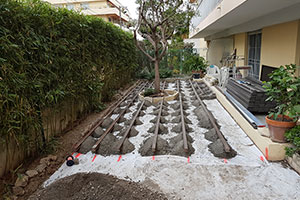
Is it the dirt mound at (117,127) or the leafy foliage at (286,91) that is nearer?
the leafy foliage at (286,91)

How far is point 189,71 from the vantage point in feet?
42.3

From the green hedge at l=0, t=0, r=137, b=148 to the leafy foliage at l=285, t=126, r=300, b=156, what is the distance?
358cm

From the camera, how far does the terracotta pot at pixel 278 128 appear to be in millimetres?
2975

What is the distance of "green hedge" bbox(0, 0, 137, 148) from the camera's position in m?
2.45

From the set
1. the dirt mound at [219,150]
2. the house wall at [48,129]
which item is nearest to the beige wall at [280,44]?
the dirt mound at [219,150]

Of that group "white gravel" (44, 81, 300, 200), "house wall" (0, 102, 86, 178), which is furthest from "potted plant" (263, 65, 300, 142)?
"house wall" (0, 102, 86, 178)

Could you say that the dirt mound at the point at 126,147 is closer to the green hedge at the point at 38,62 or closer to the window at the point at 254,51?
the green hedge at the point at 38,62

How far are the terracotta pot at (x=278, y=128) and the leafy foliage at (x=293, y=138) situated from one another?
0.21 feet

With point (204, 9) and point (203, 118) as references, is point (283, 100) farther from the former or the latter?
point (204, 9)

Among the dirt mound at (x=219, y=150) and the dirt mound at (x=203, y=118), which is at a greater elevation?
the dirt mound at (x=203, y=118)

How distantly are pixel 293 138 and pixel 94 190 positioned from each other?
2.83 m

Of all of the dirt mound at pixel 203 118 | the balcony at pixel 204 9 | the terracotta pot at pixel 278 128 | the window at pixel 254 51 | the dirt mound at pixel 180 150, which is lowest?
the dirt mound at pixel 180 150

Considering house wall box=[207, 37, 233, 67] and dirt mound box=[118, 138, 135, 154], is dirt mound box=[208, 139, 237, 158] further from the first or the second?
house wall box=[207, 37, 233, 67]

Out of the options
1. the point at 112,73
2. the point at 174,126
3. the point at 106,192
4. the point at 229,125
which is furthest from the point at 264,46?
the point at 106,192
